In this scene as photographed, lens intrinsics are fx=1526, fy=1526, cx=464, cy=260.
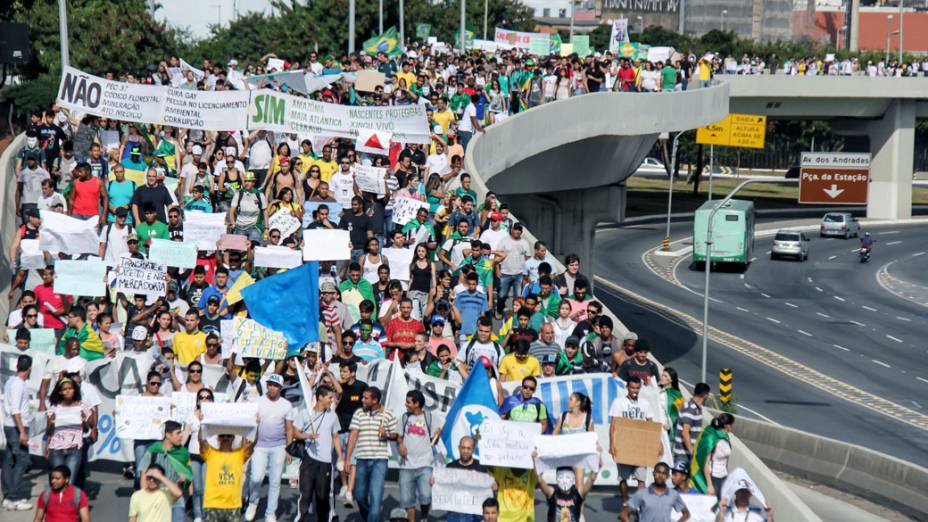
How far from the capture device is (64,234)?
786 inches

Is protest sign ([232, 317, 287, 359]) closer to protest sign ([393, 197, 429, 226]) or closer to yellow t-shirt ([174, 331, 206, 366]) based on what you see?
yellow t-shirt ([174, 331, 206, 366])

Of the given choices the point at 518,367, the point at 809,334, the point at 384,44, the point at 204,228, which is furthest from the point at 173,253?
the point at 809,334

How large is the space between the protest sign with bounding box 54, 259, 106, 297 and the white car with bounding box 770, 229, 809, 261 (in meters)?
52.8

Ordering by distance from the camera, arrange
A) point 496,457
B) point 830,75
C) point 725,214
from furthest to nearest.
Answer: point 830,75 < point 725,214 < point 496,457

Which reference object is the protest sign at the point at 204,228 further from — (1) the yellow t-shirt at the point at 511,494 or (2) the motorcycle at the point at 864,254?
(2) the motorcycle at the point at 864,254

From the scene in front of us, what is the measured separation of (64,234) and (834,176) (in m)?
39.7

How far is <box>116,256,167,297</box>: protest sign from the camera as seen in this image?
62.2 ft

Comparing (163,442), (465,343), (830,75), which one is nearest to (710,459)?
(465,343)

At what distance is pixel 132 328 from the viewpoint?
58.9 feet

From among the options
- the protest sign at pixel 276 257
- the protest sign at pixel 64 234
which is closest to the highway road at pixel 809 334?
the protest sign at pixel 276 257

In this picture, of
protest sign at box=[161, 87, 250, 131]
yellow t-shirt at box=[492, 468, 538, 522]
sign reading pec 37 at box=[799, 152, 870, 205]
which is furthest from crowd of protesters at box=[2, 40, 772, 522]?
sign reading pec 37 at box=[799, 152, 870, 205]

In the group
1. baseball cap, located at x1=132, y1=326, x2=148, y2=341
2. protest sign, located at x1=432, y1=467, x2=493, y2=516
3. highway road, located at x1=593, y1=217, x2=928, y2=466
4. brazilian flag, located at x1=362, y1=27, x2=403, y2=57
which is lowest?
highway road, located at x1=593, y1=217, x2=928, y2=466

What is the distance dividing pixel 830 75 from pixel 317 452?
65.9 meters

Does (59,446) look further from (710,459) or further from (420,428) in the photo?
(710,459)
